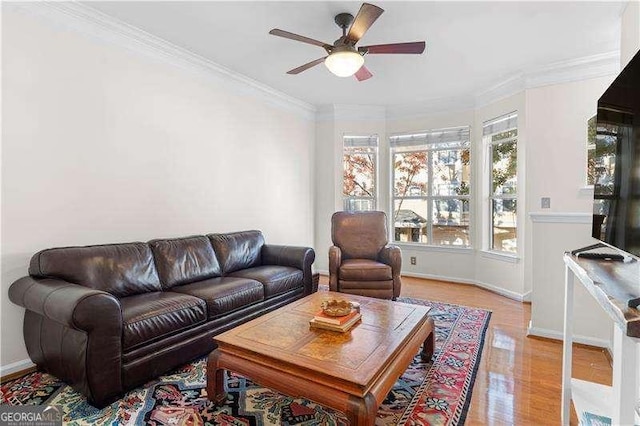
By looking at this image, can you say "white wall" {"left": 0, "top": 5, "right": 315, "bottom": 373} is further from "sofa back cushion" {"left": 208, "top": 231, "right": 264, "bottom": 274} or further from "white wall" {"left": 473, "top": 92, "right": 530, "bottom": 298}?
"white wall" {"left": 473, "top": 92, "right": 530, "bottom": 298}

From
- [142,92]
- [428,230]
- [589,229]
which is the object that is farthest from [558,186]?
[142,92]

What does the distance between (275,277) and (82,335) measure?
1.65 metres

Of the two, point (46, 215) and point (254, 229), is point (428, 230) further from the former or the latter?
point (46, 215)

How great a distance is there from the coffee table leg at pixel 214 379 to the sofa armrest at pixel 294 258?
177cm

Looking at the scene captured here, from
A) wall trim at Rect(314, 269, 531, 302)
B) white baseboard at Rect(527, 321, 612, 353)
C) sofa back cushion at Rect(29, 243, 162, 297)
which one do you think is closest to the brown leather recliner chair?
white baseboard at Rect(527, 321, 612, 353)

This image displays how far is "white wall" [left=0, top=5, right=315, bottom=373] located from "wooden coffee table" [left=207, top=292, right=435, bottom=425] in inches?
66.3

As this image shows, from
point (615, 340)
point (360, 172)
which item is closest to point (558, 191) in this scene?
point (360, 172)

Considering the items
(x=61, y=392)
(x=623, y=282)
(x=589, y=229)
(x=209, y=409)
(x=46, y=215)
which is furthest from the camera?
(x=589, y=229)

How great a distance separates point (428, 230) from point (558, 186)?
6.34 ft

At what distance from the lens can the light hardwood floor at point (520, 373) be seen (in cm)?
187

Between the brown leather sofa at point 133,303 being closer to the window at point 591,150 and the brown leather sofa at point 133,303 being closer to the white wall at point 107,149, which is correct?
the white wall at point 107,149

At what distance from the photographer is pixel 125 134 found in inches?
115

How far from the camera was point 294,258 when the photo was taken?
3.67 m

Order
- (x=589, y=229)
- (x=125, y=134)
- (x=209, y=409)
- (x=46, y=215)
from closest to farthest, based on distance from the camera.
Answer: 1. (x=209, y=409)
2. (x=46, y=215)
3. (x=589, y=229)
4. (x=125, y=134)
